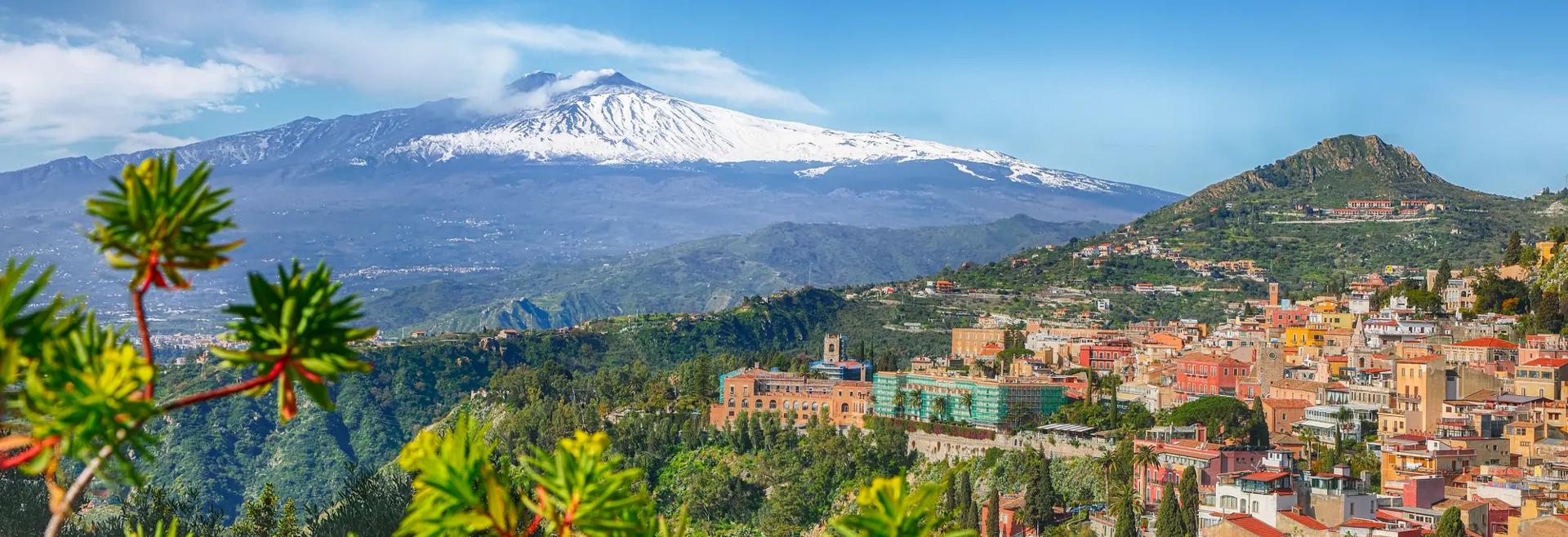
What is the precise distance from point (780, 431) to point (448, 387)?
3161cm

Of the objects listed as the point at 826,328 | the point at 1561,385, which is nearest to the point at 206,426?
the point at 826,328

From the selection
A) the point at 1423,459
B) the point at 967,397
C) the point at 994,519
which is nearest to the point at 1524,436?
the point at 1423,459

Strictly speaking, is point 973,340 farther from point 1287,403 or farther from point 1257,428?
point 1257,428

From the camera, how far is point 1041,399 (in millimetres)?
43219

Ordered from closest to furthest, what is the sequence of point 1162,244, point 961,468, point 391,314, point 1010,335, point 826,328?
point 961,468, point 1010,335, point 826,328, point 1162,244, point 391,314

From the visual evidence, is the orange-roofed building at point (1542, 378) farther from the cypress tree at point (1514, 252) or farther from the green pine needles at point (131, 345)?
the green pine needles at point (131, 345)

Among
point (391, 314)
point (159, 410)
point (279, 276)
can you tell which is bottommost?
point (391, 314)

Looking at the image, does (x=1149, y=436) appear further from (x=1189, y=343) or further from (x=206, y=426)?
(x=206, y=426)

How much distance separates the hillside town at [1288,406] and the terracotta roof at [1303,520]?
41 millimetres

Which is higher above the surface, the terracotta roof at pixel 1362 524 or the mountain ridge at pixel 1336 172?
the mountain ridge at pixel 1336 172

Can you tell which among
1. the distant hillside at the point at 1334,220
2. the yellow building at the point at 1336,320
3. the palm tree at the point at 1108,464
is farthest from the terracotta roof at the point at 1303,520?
the distant hillside at the point at 1334,220

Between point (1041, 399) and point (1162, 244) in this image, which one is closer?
point (1041, 399)

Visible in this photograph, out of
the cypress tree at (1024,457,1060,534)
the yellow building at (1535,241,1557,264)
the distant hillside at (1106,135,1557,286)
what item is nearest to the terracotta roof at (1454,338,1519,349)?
the yellow building at (1535,241,1557,264)

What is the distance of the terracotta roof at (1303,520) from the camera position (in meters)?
28.7
